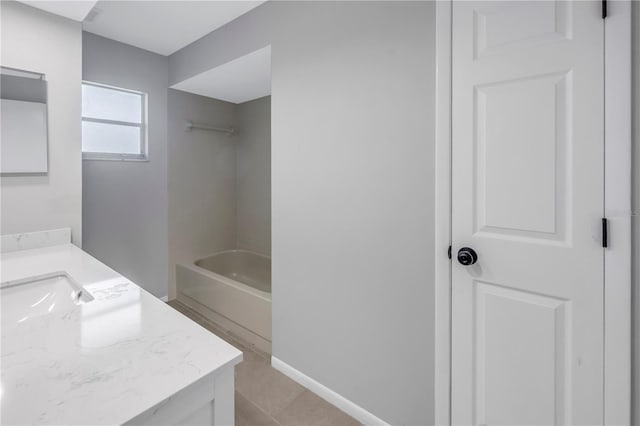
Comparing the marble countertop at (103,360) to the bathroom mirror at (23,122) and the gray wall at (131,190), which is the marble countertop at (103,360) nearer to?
the bathroom mirror at (23,122)

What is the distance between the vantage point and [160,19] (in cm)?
229

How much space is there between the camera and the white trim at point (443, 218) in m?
1.26

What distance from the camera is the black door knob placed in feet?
3.98

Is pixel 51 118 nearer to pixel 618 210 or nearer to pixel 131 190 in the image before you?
pixel 131 190

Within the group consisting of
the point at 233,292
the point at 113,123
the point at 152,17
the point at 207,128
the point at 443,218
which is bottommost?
the point at 233,292

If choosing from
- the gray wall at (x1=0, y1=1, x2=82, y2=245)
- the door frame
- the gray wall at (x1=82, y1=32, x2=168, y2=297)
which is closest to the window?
the gray wall at (x1=82, y1=32, x2=168, y2=297)

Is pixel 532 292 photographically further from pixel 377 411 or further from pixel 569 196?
pixel 377 411

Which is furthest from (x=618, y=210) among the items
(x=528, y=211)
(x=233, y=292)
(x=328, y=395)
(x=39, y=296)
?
(x=233, y=292)

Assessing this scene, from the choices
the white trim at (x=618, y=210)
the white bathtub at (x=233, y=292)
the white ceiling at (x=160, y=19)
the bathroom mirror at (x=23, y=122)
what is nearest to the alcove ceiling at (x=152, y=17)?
the white ceiling at (x=160, y=19)

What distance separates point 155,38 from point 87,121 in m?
0.92

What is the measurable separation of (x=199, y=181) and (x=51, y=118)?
1536 millimetres

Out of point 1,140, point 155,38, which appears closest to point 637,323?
point 1,140

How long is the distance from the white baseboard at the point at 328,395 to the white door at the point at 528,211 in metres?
0.50

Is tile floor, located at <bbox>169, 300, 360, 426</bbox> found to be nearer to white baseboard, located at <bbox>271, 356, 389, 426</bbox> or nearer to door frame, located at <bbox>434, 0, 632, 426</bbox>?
white baseboard, located at <bbox>271, 356, 389, 426</bbox>
